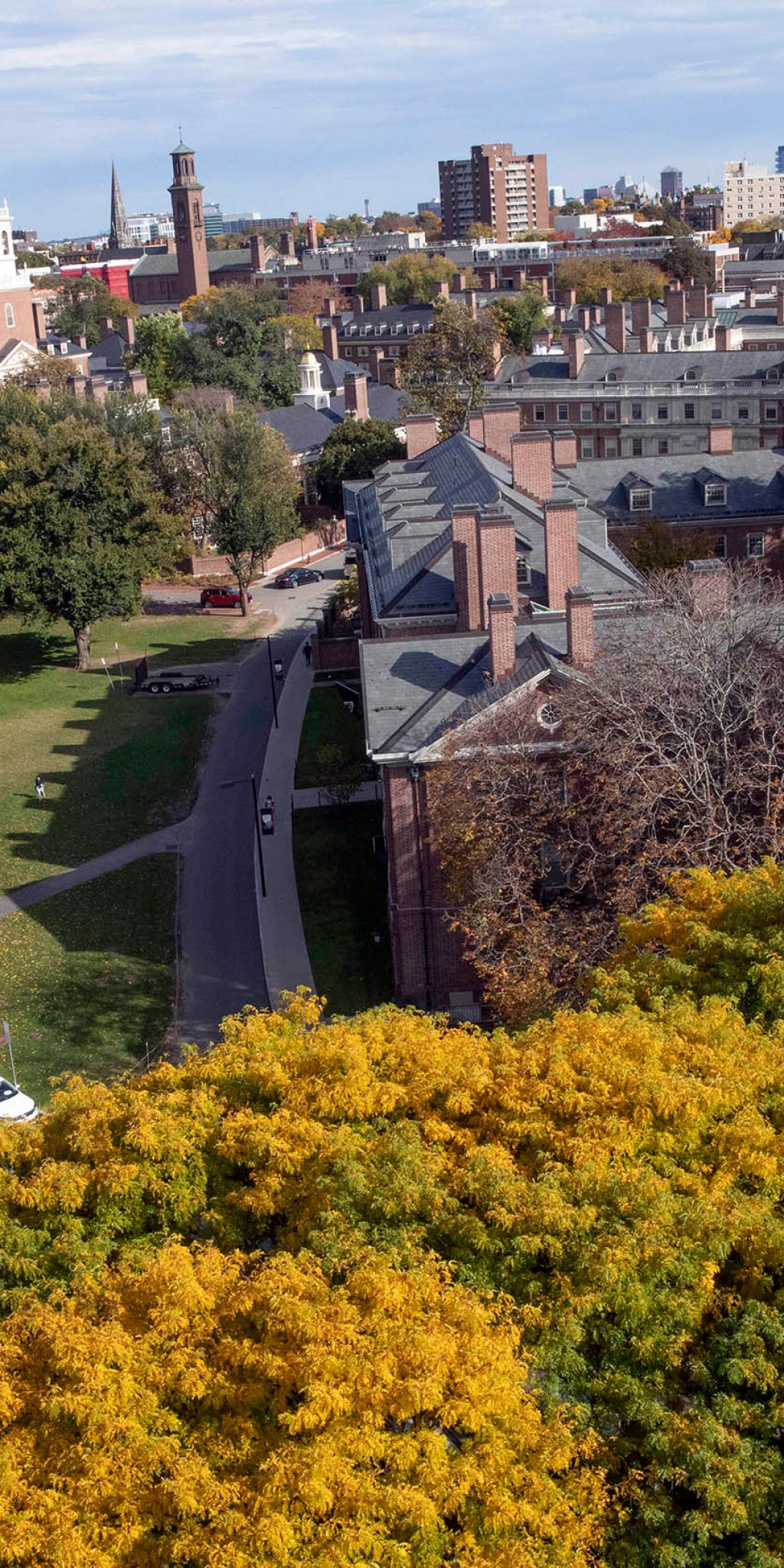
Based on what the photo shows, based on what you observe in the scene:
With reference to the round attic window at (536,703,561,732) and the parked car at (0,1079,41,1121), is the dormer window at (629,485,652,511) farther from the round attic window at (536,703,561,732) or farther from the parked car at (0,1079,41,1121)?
the parked car at (0,1079,41,1121)

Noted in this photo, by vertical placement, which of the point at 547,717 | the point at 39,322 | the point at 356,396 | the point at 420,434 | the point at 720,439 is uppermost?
the point at 39,322

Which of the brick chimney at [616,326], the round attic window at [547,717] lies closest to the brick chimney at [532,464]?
the round attic window at [547,717]

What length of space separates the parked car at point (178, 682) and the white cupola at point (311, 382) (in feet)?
149

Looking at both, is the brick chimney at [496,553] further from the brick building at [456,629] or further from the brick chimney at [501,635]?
the brick chimney at [501,635]

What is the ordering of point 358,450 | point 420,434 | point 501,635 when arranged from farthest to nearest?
1. point 358,450
2. point 420,434
3. point 501,635

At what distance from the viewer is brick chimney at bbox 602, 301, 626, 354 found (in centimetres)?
9544

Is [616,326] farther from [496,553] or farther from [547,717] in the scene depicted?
[547,717]

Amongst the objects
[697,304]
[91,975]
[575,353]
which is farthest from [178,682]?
[697,304]

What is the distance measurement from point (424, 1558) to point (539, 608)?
1174 inches

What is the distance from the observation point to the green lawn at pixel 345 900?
1487 inches

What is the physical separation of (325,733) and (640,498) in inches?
629

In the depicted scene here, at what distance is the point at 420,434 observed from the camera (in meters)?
62.9

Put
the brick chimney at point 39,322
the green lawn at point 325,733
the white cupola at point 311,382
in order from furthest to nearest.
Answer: the brick chimney at point 39,322 < the white cupola at point 311,382 < the green lawn at point 325,733

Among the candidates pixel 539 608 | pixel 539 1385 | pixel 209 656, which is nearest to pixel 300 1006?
pixel 539 1385
